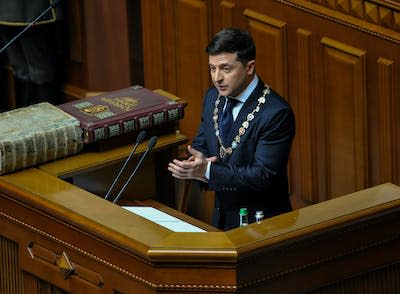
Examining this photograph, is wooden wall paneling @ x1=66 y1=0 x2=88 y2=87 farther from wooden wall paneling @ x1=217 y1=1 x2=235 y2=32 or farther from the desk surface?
the desk surface

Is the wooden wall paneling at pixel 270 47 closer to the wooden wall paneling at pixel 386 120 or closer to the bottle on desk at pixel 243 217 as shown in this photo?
the wooden wall paneling at pixel 386 120

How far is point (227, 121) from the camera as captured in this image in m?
4.92

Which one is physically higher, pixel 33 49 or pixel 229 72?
pixel 229 72

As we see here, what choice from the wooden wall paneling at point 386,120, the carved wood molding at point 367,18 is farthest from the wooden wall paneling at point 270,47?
the wooden wall paneling at point 386,120

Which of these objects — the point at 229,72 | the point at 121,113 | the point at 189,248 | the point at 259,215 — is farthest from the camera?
the point at 121,113

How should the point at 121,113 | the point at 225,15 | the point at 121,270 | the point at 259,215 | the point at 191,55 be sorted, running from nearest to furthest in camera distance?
the point at 121,270 < the point at 259,215 < the point at 121,113 < the point at 225,15 < the point at 191,55

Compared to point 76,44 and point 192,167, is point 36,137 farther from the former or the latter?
point 76,44

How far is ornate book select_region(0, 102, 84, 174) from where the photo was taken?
4.87m

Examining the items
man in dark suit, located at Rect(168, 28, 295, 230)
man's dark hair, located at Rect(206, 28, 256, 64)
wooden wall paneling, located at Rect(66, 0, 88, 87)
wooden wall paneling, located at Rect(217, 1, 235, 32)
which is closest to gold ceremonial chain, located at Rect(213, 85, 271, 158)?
man in dark suit, located at Rect(168, 28, 295, 230)

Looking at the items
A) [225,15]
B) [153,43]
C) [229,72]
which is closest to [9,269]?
[229,72]

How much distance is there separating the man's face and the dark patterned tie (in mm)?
97

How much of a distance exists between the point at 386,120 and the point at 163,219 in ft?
3.85

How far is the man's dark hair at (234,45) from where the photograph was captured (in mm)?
4750

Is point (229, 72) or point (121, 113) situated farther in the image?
point (121, 113)
